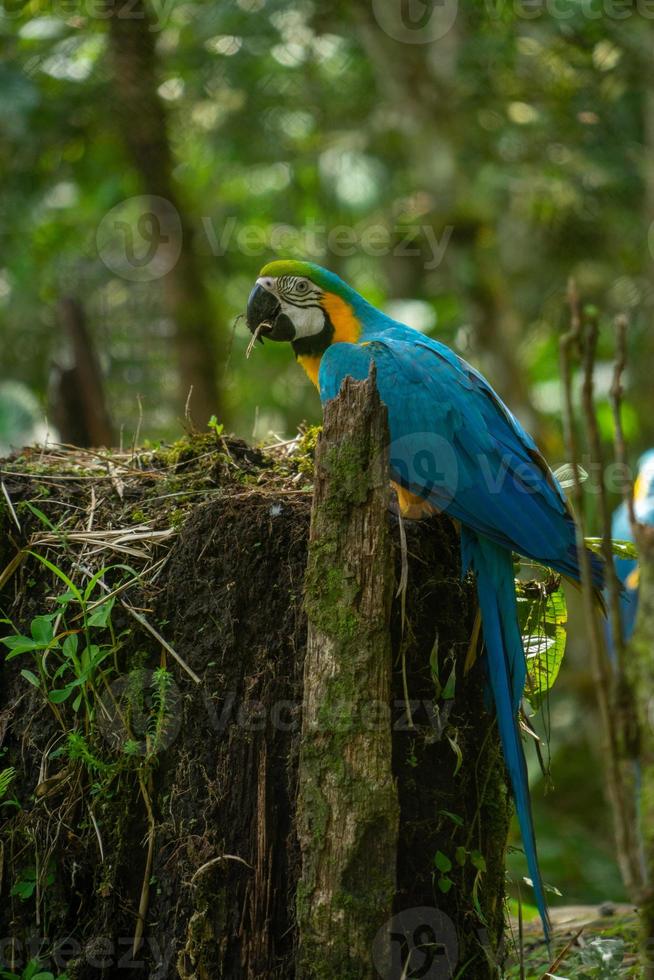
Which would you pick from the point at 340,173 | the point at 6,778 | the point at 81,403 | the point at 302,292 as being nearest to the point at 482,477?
the point at 302,292

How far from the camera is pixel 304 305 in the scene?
10.7 feet

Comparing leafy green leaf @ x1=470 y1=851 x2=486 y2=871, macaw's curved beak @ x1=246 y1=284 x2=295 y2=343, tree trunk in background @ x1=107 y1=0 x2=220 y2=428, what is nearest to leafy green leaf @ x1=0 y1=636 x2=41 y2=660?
leafy green leaf @ x1=470 y1=851 x2=486 y2=871

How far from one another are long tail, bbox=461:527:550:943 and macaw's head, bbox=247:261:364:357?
0.95m

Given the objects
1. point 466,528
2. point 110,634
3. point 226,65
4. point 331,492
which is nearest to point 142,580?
point 110,634

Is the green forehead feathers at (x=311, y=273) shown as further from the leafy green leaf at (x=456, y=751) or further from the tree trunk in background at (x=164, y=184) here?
the tree trunk in background at (x=164, y=184)

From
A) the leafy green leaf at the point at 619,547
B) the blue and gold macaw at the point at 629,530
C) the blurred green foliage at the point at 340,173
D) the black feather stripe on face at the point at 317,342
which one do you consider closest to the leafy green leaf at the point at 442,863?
the leafy green leaf at the point at 619,547

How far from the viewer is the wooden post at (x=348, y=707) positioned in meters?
2.08

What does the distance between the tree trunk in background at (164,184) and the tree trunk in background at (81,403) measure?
0.62 m

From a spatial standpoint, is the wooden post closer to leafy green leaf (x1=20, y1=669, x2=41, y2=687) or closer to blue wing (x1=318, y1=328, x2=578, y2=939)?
blue wing (x1=318, y1=328, x2=578, y2=939)

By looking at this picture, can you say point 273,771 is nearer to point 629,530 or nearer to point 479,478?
point 479,478

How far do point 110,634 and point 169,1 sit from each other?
17.7ft

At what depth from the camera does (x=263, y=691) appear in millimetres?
2443

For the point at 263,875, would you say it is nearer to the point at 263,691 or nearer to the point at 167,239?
the point at 263,691

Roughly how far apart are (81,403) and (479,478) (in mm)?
3612
